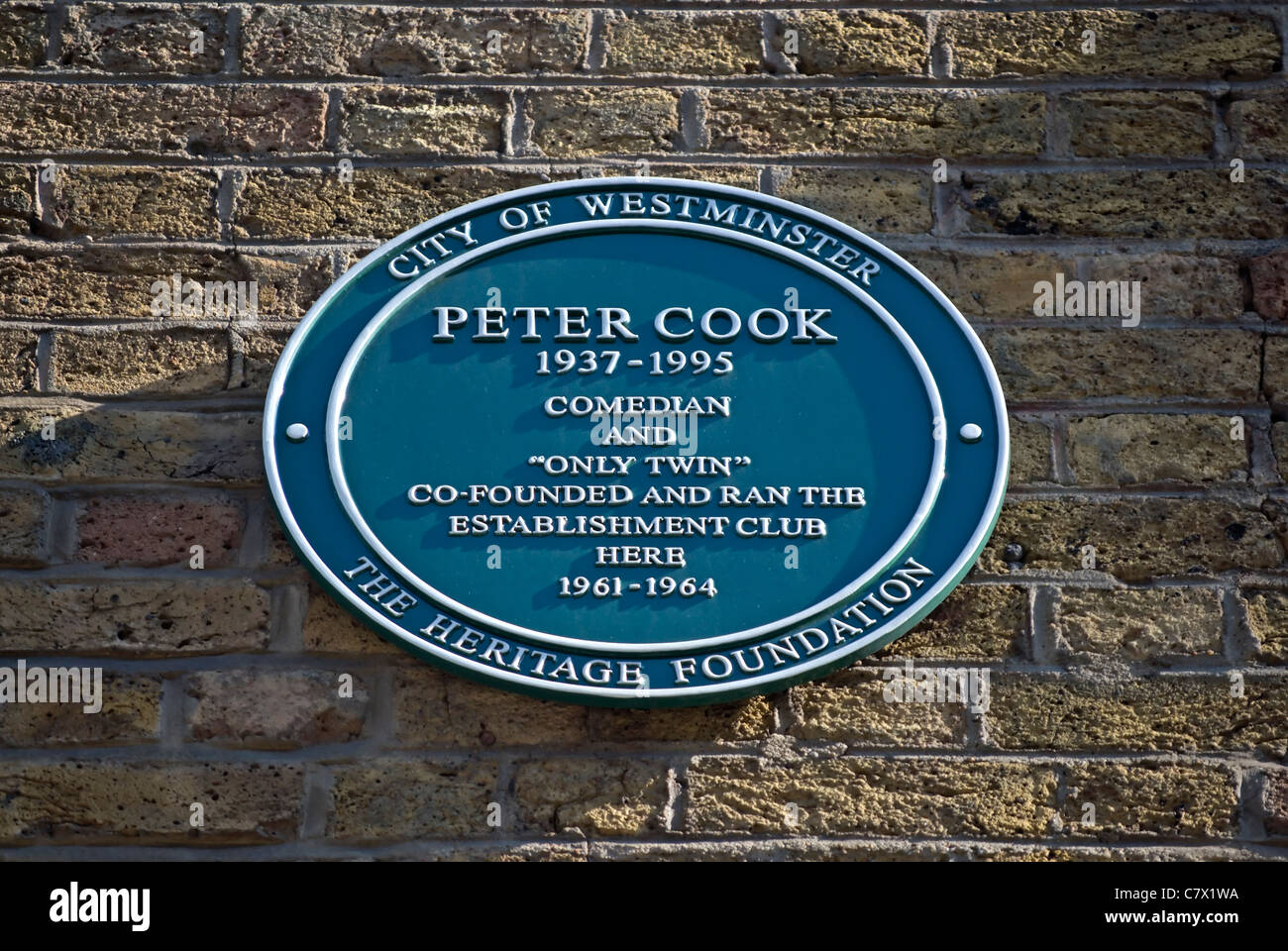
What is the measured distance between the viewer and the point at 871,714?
276 cm

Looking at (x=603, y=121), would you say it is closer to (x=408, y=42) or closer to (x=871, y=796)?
(x=408, y=42)

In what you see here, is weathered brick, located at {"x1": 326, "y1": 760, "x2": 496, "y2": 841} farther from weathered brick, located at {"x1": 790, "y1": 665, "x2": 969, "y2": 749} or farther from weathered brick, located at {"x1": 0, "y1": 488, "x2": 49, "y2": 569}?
weathered brick, located at {"x1": 0, "y1": 488, "x2": 49, "y2": 569}

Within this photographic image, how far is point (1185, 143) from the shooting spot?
124 inches

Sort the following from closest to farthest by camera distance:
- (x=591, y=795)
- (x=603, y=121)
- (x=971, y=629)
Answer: (x=591, y=795) → (x=971, y=629) → (x=603, y=121)

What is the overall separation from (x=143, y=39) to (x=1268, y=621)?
2543mm

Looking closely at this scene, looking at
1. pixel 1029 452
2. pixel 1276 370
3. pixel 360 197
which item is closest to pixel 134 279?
pixel 360 197

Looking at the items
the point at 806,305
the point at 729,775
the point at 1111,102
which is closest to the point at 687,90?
the point at 806,305

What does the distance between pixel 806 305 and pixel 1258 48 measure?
1.17m

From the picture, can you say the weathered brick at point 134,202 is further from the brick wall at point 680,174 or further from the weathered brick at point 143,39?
the weathered brick at point 143,39

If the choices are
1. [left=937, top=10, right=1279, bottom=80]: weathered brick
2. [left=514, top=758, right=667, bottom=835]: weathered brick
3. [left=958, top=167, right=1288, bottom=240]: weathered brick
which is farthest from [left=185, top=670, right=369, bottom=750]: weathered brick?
[left=937, top=10, right=1279, bottom=80]: weathered brick

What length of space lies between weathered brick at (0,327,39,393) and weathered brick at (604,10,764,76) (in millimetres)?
1290

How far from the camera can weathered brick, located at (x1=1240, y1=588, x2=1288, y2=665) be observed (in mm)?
2812

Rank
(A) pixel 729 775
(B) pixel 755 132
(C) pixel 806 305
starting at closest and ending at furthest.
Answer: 1. (A) pixel 729 775
2. (C) pixel 806 305
3. (B) pixel 755 132

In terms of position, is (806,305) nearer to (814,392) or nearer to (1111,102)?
(814,392)
